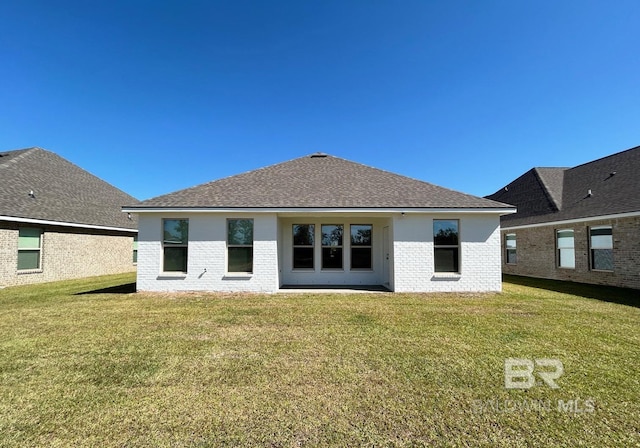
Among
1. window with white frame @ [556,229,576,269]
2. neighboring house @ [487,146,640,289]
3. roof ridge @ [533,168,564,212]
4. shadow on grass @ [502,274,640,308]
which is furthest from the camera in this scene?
roof ridge @ [533,168,564,212]

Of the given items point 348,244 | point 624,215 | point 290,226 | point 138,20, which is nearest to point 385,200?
point 348,244

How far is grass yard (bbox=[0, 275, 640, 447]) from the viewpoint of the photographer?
2.68 m

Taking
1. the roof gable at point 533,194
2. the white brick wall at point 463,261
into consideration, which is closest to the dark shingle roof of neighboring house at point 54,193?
the white brick wall at point 463,261

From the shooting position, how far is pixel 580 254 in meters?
13.2

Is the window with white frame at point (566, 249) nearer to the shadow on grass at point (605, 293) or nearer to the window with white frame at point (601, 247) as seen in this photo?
the window with white frame at point (601, 247)

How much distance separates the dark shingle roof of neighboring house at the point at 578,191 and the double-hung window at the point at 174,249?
16525 mm

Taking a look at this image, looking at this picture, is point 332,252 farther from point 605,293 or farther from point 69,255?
point 69,255

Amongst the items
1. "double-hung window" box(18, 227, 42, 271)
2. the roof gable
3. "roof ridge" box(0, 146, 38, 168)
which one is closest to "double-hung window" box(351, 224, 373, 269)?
the roof gable

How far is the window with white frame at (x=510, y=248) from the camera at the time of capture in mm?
17516

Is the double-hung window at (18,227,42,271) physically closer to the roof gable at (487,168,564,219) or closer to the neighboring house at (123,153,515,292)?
the neighboring house at (123,153,515,292)

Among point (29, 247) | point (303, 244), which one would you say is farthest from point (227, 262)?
point (29, 247)

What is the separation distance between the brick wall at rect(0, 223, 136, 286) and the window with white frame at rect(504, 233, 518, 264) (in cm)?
2323

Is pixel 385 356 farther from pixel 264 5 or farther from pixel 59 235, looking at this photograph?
pixel 59 235

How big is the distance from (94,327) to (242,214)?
16.8 ft
